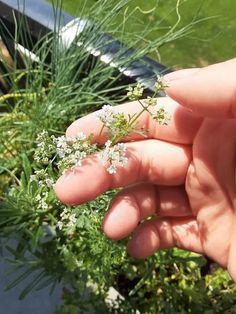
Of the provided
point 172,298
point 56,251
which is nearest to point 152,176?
point 56,251

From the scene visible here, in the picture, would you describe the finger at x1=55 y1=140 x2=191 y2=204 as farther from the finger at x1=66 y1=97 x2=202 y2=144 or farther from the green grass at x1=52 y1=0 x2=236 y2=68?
the green grass at x1=52 y1=0 x2=236 y2=68

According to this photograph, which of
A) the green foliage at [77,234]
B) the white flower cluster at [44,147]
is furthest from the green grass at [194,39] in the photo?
the white flower cluster at [44,147]

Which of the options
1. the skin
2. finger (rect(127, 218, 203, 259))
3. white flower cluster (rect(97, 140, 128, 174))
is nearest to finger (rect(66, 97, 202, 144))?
the skin

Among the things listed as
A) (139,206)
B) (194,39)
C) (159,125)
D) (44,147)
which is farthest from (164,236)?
(194,39)

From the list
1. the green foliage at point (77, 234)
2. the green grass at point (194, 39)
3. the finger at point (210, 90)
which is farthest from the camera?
the green grass at point (194, 39)

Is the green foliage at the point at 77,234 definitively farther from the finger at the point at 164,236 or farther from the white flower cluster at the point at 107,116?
the white flower cluster at the point at 107,116

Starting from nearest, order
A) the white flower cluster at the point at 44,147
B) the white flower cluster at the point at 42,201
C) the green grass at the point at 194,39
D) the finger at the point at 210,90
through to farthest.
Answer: the finger at the point at 210,90 < the white flower cluster at the point at 44,147 < the white flower cluster at the point at 42,201 < the green grass at the point at 194,39

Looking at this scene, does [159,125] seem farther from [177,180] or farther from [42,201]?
[42,201]
